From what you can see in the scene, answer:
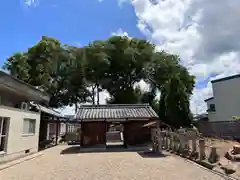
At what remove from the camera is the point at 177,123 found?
25484 mm

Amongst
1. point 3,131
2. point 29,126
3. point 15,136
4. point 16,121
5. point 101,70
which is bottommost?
point 15,136

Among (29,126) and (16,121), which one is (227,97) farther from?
(16,121)

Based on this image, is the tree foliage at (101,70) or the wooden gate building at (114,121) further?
the tree foliage at (101,70)

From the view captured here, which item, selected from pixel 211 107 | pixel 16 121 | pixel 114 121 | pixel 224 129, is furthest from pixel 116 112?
pixel 211 107

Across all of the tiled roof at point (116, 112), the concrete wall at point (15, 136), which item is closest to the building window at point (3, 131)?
the concrete wall at point (15, 136)

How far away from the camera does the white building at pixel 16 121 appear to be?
11.9 m

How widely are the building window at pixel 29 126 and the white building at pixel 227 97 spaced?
68.6 feet

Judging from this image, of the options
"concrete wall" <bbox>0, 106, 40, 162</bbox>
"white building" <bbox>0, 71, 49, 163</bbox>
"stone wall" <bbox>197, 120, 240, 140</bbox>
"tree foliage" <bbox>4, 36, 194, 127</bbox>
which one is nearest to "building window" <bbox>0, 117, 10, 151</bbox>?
"white building" <bbox>0, 71, 49, 163</bbox>

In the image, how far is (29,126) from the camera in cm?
1567

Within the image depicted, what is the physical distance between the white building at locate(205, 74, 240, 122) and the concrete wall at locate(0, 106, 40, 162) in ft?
70.9

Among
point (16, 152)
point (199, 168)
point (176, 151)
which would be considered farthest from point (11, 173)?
point (176, 151)

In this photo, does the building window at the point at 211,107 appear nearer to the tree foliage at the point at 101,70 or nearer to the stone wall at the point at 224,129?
the tree foliage at the point at 101,70

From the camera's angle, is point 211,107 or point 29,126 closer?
point 29,126

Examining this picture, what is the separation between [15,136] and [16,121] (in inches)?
31.8
